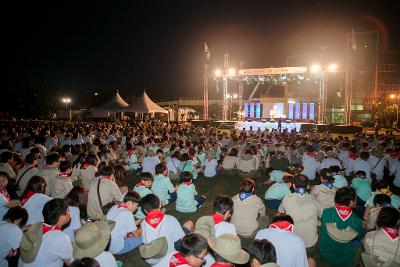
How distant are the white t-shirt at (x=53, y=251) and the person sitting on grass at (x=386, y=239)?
318 cm

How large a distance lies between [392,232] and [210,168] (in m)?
6.30

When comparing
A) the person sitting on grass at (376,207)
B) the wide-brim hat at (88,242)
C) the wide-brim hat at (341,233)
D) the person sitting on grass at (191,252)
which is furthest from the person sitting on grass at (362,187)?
the wide-brim hat at (88,242)

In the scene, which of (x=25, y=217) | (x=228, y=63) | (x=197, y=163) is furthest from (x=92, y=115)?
(x=25, y=217)

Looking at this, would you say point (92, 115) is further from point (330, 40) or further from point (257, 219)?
point (257, 219)

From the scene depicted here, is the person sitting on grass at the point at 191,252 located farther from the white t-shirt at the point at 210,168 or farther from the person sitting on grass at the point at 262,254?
the white t-shirt at the point at 210,168

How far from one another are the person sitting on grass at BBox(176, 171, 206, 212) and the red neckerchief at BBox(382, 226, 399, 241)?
322cm

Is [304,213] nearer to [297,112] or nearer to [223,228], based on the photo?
[223,228]

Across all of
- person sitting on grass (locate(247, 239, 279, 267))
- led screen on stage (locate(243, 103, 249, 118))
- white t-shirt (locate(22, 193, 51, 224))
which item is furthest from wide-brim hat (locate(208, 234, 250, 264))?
led screen on stage (locate(243, 103, 249, 118))

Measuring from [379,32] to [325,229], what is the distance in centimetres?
4352

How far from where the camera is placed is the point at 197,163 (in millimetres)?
9336

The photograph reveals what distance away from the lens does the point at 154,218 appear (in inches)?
137

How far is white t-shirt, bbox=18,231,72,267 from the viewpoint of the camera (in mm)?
2906

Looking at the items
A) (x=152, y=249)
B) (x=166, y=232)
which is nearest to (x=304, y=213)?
(x=166, y=232)

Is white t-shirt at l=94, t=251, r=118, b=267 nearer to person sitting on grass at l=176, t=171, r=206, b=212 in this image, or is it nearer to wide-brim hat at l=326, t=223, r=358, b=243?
wide-brim hat at l=326, t=223, r=358, b=243
